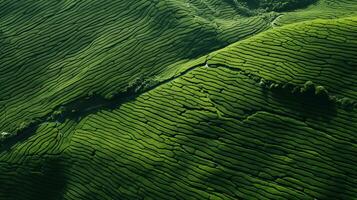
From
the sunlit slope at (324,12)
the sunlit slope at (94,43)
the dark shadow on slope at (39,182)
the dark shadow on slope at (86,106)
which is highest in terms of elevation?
the sunlit slope at (324,12)

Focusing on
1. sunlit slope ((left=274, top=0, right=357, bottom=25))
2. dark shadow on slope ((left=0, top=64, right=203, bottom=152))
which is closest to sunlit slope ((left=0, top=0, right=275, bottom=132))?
dark shadow on slope ((left=0, top=64, right=203, bottom=152))

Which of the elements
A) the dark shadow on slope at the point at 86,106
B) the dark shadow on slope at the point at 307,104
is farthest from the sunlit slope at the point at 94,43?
the dark shadow on slope at the point at 307,104

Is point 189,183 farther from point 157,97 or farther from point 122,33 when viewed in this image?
point 122,33

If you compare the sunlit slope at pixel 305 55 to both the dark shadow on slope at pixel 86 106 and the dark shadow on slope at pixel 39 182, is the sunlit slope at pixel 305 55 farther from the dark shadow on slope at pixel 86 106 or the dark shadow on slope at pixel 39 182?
the dark shadow on slope at pixel 39 182

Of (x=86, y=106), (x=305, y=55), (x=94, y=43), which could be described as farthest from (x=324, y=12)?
(x=86, y=106)

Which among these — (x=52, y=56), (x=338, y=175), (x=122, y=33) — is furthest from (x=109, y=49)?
(x=338, y=175)

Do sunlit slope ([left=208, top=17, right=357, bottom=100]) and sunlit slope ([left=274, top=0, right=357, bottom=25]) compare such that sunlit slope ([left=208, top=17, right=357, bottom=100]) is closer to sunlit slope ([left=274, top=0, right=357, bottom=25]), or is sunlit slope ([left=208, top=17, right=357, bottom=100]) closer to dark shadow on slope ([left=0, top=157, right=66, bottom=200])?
sunlit slope ([left=274, top=0, right=357, bottom=25])
